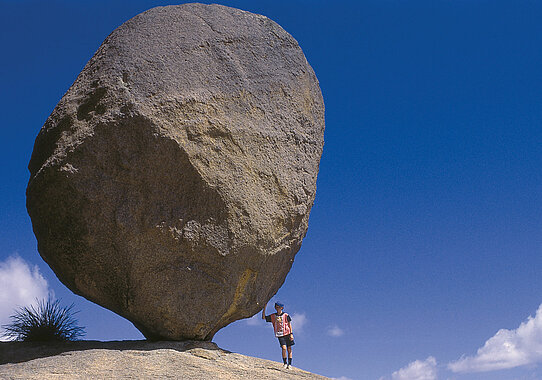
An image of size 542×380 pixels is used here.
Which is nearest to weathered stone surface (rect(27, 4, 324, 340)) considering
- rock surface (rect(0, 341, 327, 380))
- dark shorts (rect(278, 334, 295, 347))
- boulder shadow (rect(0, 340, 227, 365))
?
boulder shadow (rect(0, 340, 227, 365))

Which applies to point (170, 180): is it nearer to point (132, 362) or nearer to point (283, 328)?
point (132, 362)

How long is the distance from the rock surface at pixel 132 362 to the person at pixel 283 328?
0.41m

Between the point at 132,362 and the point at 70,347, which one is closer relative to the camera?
the point at 132,362

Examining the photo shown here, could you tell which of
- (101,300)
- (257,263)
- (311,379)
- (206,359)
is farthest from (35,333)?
(311,379)

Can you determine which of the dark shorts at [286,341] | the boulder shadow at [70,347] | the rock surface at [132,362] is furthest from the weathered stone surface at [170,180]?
the dark shorts at [286,341]

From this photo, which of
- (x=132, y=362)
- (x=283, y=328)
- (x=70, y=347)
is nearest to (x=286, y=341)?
(x=283, y=328)

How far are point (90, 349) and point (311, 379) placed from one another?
2647 millimetres

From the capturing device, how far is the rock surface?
6.85 meters

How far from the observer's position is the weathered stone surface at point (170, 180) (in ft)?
24.7

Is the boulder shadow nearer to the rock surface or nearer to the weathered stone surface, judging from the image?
the rock surface

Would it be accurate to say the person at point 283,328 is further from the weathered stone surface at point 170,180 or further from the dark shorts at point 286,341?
the weathered stone surface at point 170,180

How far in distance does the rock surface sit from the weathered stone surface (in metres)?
0.38

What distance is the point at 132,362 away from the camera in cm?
709

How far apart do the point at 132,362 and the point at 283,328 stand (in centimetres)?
245
